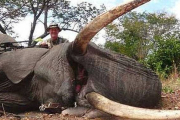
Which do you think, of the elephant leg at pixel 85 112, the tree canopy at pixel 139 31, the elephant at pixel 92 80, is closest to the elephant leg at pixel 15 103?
the elephant at pixel 92 80

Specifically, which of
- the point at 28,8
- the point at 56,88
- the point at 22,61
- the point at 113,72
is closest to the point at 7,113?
the point at 22,61

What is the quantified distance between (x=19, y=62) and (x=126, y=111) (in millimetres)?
1865

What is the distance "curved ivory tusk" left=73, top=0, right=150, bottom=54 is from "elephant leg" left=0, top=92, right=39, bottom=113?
116 cm

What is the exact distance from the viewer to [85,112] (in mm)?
4125

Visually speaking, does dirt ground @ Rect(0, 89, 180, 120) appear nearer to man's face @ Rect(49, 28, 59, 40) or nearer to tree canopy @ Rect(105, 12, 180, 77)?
man's face @ Rect(49, 28, 59, 40)

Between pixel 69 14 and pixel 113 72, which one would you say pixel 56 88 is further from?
pixel 69 14

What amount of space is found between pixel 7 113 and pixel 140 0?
89.9 inches

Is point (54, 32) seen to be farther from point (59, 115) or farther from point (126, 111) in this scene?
point (126, 111)

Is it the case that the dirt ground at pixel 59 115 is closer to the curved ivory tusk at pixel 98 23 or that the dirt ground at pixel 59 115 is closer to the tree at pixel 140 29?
the curved ivory tusk at pixel 98 23

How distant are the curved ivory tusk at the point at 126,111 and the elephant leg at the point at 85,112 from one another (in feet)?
0.40

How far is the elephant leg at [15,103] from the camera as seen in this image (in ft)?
16.6

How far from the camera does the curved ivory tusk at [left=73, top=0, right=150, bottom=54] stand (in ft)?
11.7

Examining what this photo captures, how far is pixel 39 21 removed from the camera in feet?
85.6

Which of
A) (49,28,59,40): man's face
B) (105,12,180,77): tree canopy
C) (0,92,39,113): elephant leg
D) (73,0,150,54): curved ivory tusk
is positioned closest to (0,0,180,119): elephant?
(73,0,150,54): curved ivory tusk
